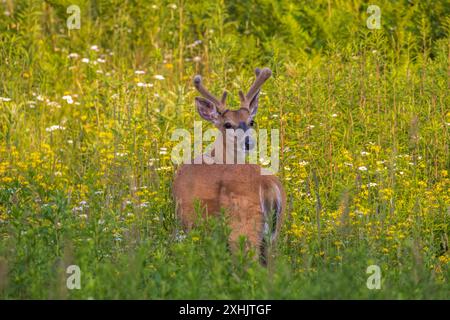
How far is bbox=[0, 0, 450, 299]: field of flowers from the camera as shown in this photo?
5.65 metres

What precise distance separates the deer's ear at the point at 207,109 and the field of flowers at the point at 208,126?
0.56 m

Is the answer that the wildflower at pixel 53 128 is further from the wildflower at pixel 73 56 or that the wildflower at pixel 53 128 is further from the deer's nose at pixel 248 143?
the deer's nose at pixel 248 143

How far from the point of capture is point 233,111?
8141 millimetres

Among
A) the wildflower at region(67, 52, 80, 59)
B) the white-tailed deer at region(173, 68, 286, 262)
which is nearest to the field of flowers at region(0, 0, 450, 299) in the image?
the wildflower at region(67, 52, 80, 59)

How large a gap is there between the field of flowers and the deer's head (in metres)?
0.58

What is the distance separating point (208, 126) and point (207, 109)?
843mm

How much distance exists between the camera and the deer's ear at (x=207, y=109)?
8258 millimetres

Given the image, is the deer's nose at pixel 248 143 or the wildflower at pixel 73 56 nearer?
the deer's nose at pixel 248 143

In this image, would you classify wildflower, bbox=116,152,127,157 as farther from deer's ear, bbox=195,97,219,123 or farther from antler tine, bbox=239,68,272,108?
antler tine, bbox=239,68,272,108

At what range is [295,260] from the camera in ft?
22.7

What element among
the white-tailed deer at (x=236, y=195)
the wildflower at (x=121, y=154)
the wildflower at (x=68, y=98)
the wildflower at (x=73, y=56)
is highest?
the wildflower at (x=73, y=56)

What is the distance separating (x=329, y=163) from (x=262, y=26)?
12.4ft

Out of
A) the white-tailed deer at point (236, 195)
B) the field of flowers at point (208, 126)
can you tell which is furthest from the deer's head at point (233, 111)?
the field of flowers at point (208, 126)
